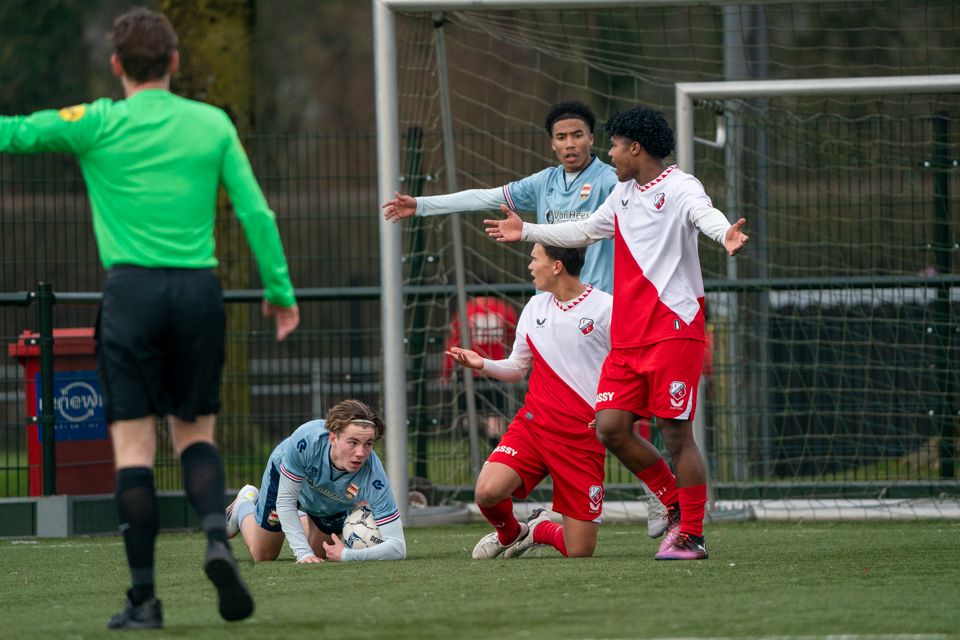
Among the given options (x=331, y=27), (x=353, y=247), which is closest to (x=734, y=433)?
(x=353, y=247)

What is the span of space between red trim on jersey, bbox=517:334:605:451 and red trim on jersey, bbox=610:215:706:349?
0.44 m

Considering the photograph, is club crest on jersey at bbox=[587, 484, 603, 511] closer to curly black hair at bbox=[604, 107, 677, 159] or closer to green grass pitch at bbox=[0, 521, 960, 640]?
green grass pitch at bbox=[0, 521, 960, 640]

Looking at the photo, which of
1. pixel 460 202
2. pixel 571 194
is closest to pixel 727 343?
pixel 571 194

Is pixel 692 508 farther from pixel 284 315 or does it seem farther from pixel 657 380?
pixel 284 315

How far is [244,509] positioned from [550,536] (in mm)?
1580

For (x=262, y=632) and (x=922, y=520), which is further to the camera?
(x=922, y=520)

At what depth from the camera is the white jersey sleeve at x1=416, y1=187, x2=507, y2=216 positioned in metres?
5.87

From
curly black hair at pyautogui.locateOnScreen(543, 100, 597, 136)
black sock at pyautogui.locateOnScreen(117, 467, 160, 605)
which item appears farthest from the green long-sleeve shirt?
curly black hair at pyautogui.locateOnScreen(543, 100, 597, 136)

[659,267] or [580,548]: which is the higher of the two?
[659,267]

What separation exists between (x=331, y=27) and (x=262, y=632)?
26.8 m

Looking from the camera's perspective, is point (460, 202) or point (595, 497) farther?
point (460, 202)

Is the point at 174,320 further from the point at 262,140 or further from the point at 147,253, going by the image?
the point at 262,140

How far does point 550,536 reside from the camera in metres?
5.32

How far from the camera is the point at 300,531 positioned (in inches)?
200
